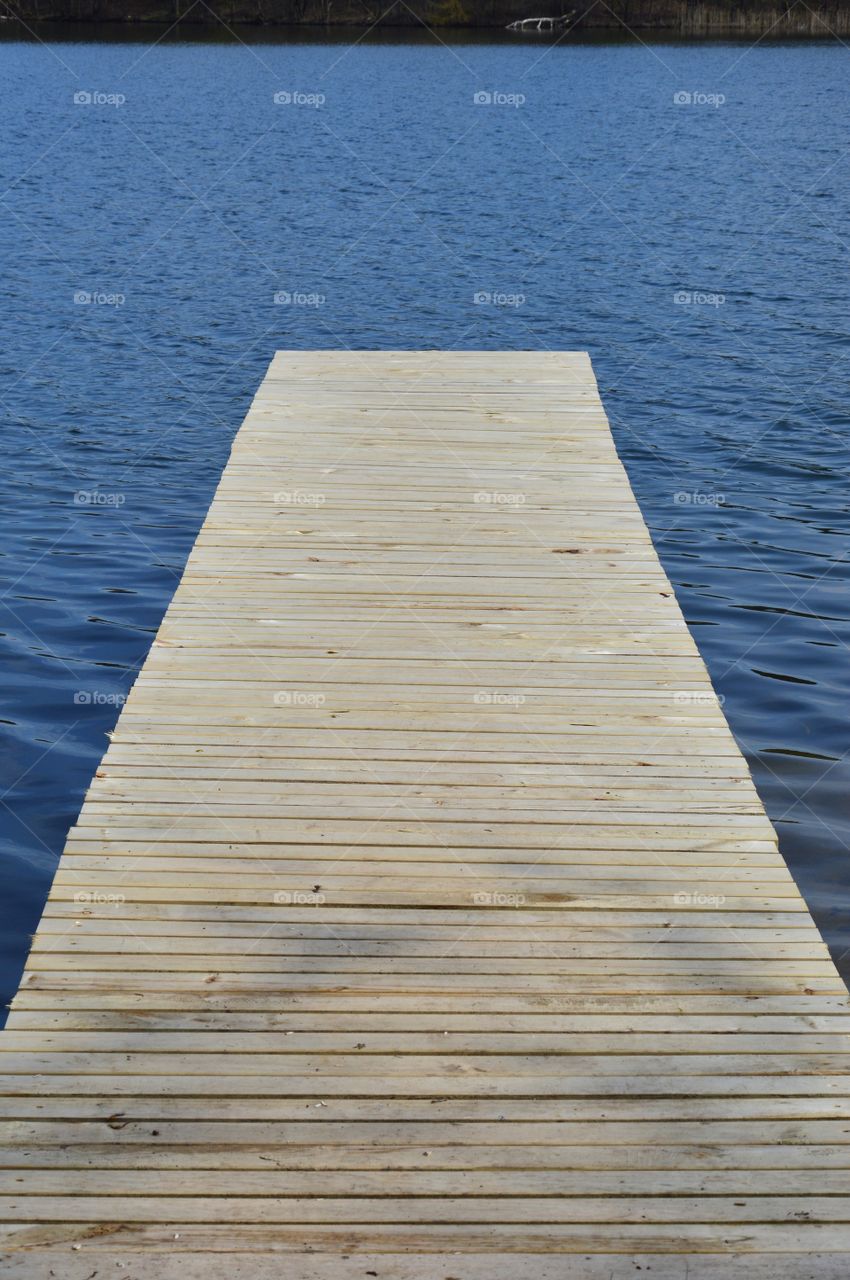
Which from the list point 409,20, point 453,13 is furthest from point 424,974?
point 453,13

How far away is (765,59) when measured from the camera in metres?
44.9

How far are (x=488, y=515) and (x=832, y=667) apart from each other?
2150 mm

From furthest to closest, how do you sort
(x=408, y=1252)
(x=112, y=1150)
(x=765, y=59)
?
(x=765, y=59) < (x=112, y=1150) < (x=408, y=1252)

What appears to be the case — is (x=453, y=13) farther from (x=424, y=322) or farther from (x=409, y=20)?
(x=424, y=322)

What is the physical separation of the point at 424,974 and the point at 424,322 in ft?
41.8

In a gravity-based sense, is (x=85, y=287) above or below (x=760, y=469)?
below

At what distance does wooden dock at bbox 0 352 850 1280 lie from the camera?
12.0ft

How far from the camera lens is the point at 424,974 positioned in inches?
180

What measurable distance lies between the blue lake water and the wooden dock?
3.19 ft

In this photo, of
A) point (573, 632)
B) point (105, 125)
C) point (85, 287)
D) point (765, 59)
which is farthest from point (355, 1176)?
point (765, 59)

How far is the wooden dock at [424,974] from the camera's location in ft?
12.0

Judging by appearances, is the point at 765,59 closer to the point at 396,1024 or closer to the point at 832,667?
the point at 832,667

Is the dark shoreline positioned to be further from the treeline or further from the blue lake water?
the blue lake water

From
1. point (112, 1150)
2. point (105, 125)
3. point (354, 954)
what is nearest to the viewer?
point (112, 1150)
